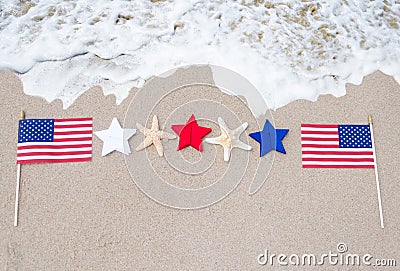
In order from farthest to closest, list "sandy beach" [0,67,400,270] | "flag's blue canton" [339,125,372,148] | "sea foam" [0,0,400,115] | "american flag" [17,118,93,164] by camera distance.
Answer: "sea foam" [0,0,400,115] → "flag's blue canton" [339,125,372,148] → "american flag" [17,118,93,164] → "sandy beach" [0,67,400,270]

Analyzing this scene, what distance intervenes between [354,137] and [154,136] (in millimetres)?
1584

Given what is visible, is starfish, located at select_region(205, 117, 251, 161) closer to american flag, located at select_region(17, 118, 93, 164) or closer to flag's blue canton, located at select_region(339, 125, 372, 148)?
flag's blue canton, located at select_region(339, 125, 372, 148)

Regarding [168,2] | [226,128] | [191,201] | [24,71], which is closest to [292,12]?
[168,2]

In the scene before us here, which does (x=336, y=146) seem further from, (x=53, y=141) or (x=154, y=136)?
(x=53, y=141)

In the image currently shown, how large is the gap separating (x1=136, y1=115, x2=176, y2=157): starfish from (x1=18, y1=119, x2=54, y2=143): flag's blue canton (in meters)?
0.69

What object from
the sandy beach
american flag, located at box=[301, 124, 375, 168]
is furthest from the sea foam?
american flag, located at box=[301, 124, 375, 168]

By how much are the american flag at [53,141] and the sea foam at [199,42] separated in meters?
0.24

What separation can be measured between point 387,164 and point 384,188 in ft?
0.65

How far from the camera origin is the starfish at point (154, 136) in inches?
118

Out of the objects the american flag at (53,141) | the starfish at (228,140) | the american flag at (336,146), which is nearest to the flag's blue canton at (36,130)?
the american flag at (53,141)

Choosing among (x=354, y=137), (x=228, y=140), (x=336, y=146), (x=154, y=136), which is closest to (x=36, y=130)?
(x=154, y=136)

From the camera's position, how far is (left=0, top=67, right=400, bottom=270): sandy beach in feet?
9.24

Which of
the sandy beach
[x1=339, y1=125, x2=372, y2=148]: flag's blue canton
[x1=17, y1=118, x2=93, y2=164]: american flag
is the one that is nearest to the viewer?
the sandy beach

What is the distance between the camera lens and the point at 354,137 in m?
3.10
